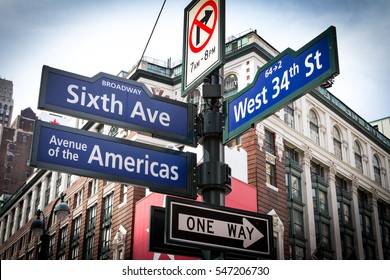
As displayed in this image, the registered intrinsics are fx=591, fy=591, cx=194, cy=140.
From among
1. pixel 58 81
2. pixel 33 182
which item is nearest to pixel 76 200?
pixel 33 182

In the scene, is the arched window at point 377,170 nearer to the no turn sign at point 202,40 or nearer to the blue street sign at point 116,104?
the no turn sign at point 202,40

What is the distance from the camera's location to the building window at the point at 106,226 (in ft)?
130

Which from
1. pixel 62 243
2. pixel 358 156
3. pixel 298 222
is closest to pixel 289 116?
pixel 298 222

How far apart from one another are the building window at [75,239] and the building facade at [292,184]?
0.34ft

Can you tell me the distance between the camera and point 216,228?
18.8 feet

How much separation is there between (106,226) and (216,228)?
36.3 metres

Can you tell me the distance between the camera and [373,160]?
4903cm

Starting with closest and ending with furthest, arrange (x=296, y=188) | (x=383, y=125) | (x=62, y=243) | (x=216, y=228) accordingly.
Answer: (x=216, y=228), (x=296, y=188), (x=62, y=243), (x=383, y=125)

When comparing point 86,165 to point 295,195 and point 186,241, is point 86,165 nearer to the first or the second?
point 186,241

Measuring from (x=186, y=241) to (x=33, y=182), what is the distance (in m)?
54.4

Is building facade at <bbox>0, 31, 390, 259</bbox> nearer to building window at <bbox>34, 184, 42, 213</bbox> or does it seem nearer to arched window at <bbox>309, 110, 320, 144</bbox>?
arched window at <bbox>309, 110, 320, 144</bbox>

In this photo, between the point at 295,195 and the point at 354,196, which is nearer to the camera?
the point at 295,195

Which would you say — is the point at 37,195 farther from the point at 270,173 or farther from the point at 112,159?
the point at 112,159
